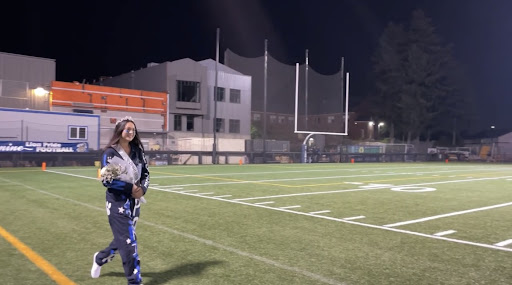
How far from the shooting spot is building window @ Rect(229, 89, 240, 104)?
152 ft

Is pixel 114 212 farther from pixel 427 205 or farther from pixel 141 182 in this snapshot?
pixel 427 205

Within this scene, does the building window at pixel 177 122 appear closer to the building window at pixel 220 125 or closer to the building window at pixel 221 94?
the building window at pixel 220 125

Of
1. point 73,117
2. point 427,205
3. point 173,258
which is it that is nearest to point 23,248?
point 173,258

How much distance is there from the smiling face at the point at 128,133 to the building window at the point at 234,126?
4217 cm

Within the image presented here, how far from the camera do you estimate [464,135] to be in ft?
256

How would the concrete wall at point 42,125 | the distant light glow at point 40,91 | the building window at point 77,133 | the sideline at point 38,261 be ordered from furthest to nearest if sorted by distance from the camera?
the distant light glow at point 40,91 < the building window at point 77,133 < the concrete wall at point 42,125 < the sideline at point 38,261

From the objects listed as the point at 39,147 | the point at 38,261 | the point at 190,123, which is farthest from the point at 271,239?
the point at 190,123

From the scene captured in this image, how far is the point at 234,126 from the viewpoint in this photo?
4644 cm

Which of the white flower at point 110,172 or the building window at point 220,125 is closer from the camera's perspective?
the white flower at point 110,172

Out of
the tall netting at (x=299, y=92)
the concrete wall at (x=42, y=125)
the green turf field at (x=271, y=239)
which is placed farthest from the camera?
the tall netting at (x=299, y=92)

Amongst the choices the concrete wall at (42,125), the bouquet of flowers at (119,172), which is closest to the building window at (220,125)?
the concrete wall at (42,125)

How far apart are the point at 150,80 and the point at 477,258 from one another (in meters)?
41.5

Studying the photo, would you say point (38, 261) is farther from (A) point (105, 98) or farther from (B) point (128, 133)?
(A) point (105, 98)

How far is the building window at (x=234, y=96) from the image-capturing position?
152 feet
